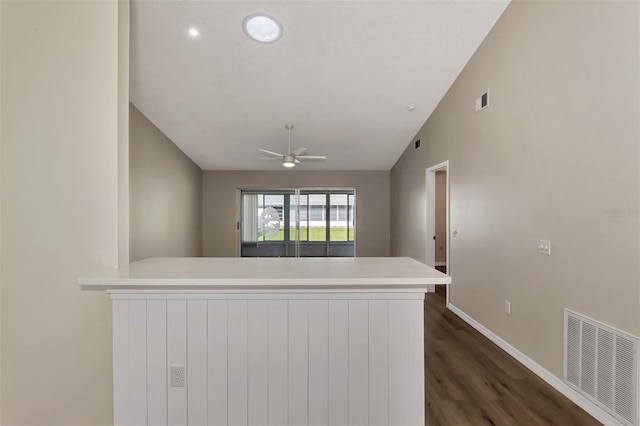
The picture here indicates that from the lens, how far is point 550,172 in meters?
2.02

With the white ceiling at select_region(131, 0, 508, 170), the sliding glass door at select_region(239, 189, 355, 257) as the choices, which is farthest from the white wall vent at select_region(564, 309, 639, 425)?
the sliding glass door at select_region(239, 189, 355, 257)

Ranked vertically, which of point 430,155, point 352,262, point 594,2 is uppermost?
point 594,2

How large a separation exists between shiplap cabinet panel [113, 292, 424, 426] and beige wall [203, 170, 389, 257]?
5306 millimetres

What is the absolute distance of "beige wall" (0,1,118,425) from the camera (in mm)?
1328

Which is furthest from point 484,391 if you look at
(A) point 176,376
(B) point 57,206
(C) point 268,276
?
(B) point 57,206

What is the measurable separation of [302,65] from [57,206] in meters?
2.50

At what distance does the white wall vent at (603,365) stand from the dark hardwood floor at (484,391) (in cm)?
16

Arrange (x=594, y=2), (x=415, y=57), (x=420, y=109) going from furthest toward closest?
(x=420, y=109), (x=415, y=57), (x=594, y=2)

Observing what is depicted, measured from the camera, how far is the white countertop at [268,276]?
3.73ft

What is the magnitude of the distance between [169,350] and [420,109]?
3.99 metres

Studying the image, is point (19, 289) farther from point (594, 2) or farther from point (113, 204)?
point (594, 2)

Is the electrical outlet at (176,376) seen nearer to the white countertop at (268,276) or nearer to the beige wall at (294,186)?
the white countertop at (268,276)

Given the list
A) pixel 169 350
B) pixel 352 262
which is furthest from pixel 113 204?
pixel 352 262

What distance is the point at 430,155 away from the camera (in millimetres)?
Result: 4102
